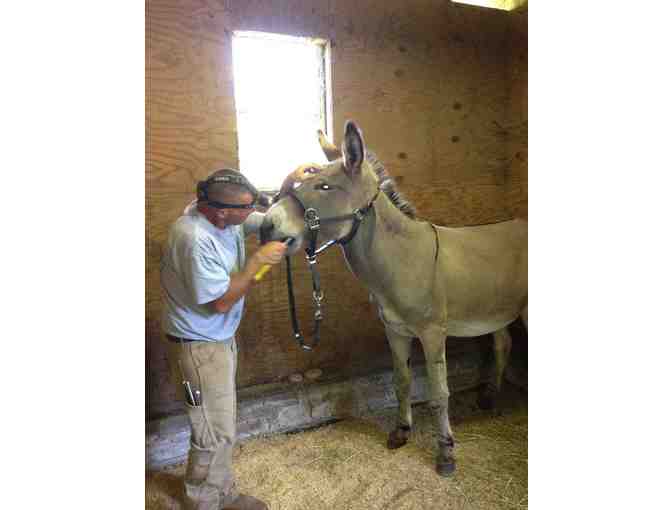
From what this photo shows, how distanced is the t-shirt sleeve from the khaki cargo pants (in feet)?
0.80

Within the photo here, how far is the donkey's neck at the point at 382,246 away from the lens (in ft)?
6.30

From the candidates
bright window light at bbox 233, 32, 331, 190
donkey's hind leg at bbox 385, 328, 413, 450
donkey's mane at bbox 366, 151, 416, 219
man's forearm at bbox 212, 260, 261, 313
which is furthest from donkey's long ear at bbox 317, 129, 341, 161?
donkey's hind leg at bbox 385, 328, 413, 450

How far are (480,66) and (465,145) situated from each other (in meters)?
0.56

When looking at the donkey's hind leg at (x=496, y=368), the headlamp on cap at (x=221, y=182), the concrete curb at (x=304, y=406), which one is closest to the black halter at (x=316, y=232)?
the headlamp on cap at (x=221, y=182)

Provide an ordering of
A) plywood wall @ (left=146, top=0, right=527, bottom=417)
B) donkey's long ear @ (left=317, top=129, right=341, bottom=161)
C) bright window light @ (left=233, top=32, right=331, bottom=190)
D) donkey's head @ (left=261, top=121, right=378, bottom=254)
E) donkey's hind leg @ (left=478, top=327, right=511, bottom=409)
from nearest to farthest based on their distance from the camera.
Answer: donkey's head @ (left=261, top=121, right=378, bottom=254), donkey's long ear @ (left=317, top=129, right=341, bottom=161), plywood wall @ (left=146, top=0, right=527, bottom=417), bright window light @ (left=233, top=32, right=331, bottom=190), donkey's hind leg @ (left=478, top=327, right=511, bottom=409)

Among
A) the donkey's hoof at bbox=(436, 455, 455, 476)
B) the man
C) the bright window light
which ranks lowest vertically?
the donkey's hoof at bbox=(436, 455, 455, 476)

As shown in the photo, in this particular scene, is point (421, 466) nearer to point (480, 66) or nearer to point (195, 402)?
point (195, 402)

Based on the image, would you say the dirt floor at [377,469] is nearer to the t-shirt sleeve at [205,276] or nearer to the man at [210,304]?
the man at [210,304]

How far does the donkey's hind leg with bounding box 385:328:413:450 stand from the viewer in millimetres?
2227

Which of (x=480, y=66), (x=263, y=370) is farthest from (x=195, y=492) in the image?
(x=480, y=66)

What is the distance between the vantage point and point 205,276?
147 cm

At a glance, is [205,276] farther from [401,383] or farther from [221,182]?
[401,383]

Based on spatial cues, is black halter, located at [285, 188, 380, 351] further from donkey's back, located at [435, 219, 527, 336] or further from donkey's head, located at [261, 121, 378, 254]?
donkey's back, located at [435, 219, 527, 336]

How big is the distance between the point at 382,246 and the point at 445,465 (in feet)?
3.92
